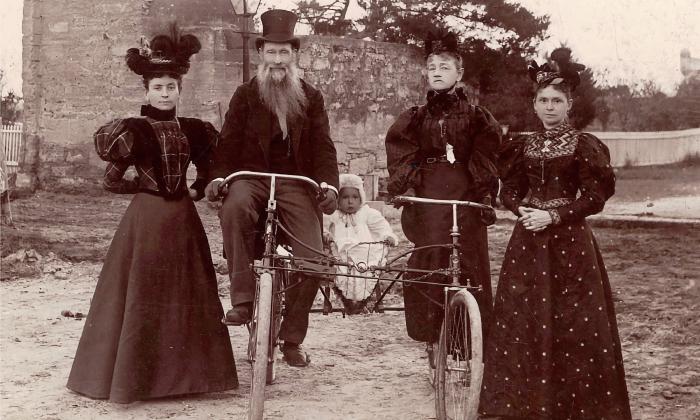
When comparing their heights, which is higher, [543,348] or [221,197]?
[221,197]

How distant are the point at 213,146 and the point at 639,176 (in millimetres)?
19738

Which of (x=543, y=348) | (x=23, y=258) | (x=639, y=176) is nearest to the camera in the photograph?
(x=543, y=348)

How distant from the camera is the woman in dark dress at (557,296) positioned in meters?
4.14

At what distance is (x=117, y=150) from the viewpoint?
15.5 feet

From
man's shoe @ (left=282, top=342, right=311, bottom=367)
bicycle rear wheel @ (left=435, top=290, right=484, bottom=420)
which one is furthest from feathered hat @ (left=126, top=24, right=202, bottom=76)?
bicycle rear wheel @ (left=435, top=290, right=484, bottom=420)

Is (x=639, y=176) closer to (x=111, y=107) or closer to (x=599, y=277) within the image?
(x=111, y=107)

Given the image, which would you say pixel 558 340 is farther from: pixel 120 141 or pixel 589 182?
pixel 120 141

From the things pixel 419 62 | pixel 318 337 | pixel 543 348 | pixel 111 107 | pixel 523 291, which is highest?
pixel 419 62

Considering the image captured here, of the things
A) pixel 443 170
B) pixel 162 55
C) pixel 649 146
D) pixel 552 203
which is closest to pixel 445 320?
pixel 552 203

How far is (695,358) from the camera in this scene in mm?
5730

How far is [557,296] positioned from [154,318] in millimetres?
2207

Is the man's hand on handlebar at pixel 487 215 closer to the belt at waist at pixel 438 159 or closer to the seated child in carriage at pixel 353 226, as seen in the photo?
the belt at waist at pixel 438 159

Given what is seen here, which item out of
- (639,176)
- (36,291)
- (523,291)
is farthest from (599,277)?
(639,176)

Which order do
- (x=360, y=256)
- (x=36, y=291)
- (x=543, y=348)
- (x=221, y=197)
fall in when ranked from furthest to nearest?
(x=36, y=291) < (x=360, y=256) < (x=221, y=197) < (x=543, y=348)
